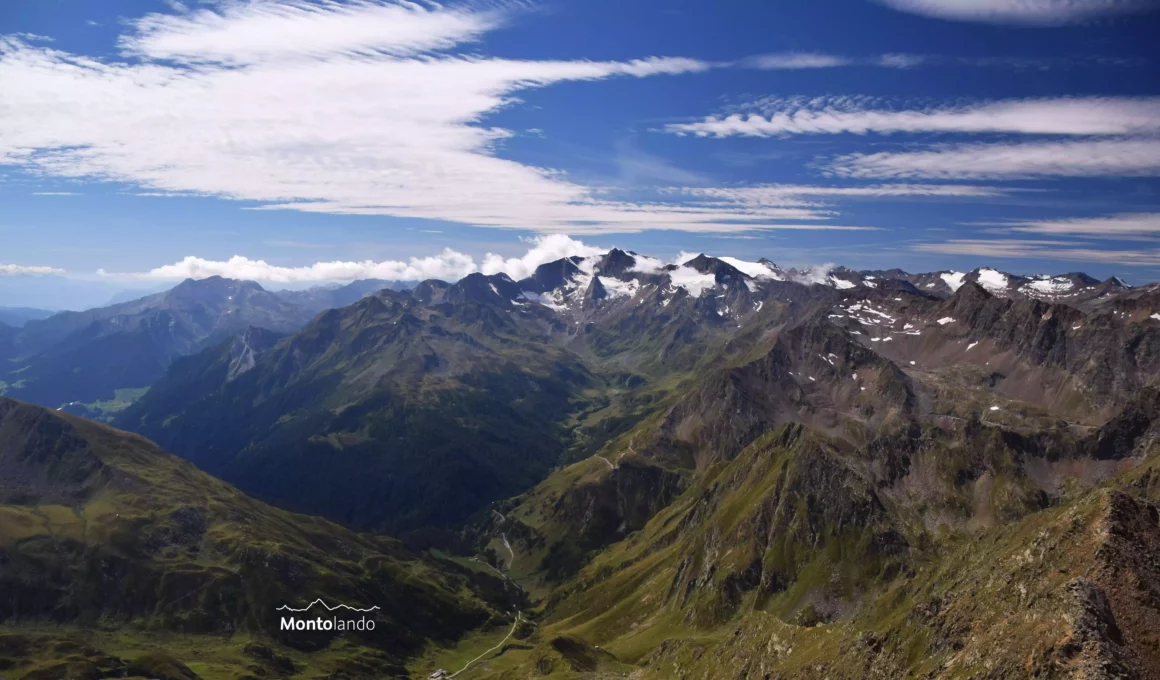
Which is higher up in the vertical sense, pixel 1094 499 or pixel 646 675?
pixel 1094 499

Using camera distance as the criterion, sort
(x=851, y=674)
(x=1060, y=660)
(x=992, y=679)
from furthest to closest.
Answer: (x=851, y=674) < (x=992, y=679) < (x=1060, y=660)

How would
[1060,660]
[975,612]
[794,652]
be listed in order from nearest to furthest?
[1060,660] < [975,612] < [794,652]

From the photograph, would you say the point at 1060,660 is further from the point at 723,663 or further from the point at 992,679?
the point at 723,663

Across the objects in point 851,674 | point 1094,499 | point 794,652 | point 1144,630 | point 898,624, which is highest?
point 1094,499

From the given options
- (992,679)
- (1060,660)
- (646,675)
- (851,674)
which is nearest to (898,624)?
(851,674)

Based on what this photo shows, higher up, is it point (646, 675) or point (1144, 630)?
point (1144, 630)

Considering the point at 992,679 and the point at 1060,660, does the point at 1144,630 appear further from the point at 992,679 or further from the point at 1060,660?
the point at 992,679

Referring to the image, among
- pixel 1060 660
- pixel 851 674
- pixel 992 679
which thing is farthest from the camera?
pixel 851 674

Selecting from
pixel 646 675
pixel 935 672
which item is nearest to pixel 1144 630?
pixel 935 672

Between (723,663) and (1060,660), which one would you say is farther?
(723,663)
